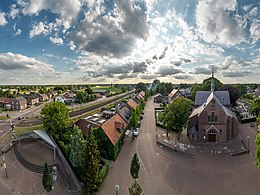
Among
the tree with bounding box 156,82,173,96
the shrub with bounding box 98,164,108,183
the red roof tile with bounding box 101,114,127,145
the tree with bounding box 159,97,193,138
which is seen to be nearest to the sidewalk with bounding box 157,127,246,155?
the tree with bounding box 159,97,193,138

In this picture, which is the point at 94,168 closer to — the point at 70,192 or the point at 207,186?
the point at 70,192

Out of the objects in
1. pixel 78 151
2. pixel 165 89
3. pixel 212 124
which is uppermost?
pixel 165 89

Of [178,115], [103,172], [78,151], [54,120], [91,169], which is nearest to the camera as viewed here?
[91,169]

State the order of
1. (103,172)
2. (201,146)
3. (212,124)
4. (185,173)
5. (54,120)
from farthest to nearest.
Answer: (212,124), (201,146), (54,120), (185,173), (103,172)

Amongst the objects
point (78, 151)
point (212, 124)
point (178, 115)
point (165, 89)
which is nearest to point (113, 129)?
point (78, 151)

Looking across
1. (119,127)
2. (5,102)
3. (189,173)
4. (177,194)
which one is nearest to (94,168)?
(177,194)

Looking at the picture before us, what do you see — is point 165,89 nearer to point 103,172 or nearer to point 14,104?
point 14,104

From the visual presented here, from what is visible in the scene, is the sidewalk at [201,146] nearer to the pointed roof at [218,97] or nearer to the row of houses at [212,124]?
the row of houses at [212,124]

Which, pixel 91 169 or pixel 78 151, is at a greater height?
pixel 78 151

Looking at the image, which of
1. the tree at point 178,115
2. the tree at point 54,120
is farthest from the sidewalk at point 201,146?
the tree at point 54,120

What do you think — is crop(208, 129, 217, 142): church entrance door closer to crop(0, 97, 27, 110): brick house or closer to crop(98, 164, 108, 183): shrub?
crop(98, 164, 108, 183): shrub
